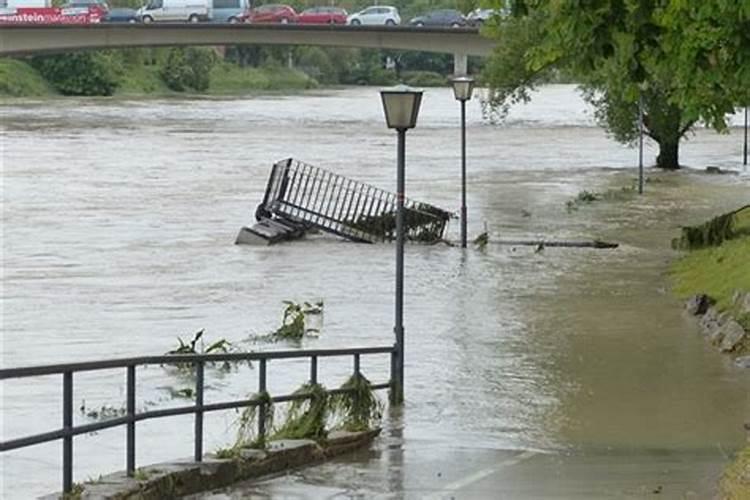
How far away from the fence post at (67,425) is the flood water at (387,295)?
265 centimetres

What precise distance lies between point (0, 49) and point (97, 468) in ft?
253

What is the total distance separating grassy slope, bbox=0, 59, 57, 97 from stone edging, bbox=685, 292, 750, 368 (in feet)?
282

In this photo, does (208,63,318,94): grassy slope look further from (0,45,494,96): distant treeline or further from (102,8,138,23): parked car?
(102,8,138,23): parked car

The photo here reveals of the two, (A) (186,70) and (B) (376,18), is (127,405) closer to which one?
(B) (376,18)

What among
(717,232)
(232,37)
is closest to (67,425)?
(717,232)

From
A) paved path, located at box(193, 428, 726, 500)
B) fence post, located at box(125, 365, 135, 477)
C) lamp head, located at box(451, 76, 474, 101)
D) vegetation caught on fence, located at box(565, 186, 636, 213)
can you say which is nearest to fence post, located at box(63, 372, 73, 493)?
fence post, located at box(125, 365, 135, 477)

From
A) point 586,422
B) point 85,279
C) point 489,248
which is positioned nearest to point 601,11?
point 586,422

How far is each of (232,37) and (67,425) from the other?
8174 cm

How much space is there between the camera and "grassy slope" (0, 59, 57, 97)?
107250 millimetres

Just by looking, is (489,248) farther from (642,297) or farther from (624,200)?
(624,200)

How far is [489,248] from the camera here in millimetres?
36281

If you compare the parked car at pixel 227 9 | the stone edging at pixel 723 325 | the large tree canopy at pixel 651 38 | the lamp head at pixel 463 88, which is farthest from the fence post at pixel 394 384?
the parked car at pixel 227 9

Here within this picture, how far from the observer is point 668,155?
6125 centimetres

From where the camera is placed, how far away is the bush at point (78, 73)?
112 meters
